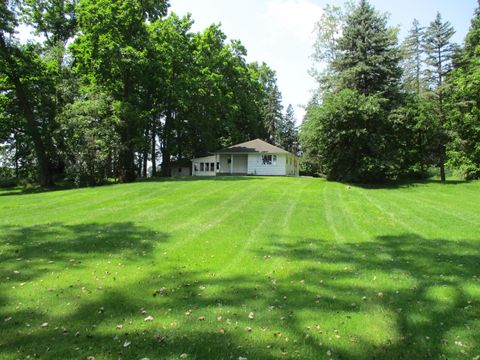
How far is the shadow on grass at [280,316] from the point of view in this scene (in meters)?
3.85

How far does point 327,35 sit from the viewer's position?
34812 mm

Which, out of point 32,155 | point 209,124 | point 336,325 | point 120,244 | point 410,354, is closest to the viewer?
point 410,354

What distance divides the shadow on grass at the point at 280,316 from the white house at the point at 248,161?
1227 inches

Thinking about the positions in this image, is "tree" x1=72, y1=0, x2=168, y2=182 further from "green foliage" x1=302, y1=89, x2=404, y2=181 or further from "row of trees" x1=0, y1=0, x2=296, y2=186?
"green foliage" x1=302, y1=89, x2=404, y2=181

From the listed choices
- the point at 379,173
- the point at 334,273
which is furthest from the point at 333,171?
the point at 334,273

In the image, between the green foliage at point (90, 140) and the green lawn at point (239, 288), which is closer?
the green lawn at point (239, 288)

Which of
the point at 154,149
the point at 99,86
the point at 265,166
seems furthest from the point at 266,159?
the point at 99,86

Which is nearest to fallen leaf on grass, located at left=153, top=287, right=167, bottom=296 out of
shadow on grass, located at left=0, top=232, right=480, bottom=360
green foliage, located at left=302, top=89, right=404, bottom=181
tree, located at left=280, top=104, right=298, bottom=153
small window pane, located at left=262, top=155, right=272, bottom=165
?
shadow on grass, located at left=0, top=232, right=480, bottom=360

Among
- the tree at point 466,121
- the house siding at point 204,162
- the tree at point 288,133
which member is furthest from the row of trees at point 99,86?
the tree at point 288,133

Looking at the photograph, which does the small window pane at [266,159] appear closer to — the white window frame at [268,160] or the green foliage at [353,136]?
the white window frame at [268,160]

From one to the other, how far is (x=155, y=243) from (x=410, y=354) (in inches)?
230

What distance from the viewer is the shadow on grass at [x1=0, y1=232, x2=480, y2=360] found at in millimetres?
3848

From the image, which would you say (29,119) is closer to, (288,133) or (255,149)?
(255,149)

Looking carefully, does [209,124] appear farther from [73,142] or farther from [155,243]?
[155,243]
